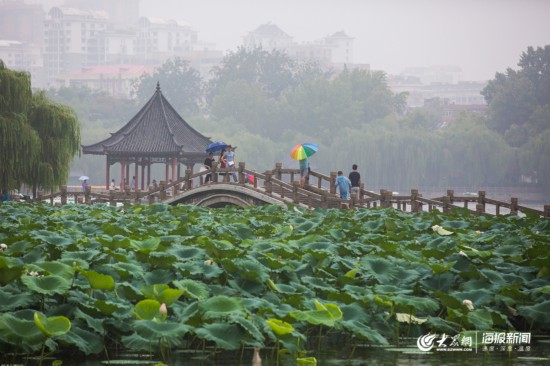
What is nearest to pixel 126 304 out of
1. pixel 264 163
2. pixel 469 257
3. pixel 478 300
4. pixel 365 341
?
pixel 365 341

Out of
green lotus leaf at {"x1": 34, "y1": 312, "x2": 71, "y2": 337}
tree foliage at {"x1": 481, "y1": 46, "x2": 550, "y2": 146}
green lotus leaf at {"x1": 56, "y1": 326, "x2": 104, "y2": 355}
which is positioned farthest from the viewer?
tree foliage at {"x1": 481, "y1": 46, "x2": 550, "y2": 146}

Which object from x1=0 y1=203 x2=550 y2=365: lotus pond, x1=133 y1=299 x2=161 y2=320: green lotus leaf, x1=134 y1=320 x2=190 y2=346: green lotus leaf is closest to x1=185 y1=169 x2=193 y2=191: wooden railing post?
x1=0 y1=203 x2=550 y2=365: lotus pond

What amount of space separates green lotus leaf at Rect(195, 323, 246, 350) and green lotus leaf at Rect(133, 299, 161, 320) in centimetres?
29

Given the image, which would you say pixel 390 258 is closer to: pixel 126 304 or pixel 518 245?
pixel 518 245

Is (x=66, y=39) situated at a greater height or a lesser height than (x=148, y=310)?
greater

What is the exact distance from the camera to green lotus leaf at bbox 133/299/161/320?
631cm

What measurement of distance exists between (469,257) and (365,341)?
2.00 m

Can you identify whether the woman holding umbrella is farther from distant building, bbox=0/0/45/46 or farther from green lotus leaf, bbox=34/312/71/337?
distant building, bbox=0/0/45/46

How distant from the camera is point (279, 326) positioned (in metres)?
6.12

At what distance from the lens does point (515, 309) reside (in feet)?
25.1

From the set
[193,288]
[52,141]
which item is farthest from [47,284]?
[52,141]

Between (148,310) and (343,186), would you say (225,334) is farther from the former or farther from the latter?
(343,186)

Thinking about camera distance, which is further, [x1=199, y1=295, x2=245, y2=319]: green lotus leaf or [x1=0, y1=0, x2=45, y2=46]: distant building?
[x1=0, y1=0, x2=45, y2=46]: distant building

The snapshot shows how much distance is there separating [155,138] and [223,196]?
9.95m
